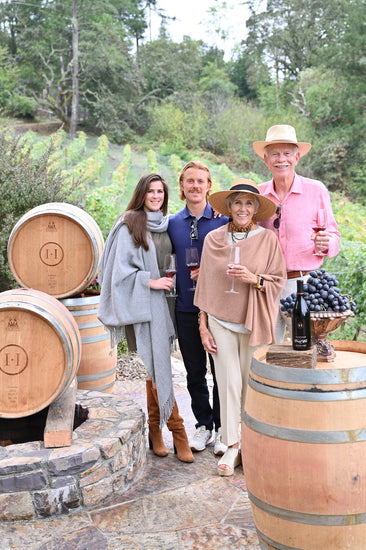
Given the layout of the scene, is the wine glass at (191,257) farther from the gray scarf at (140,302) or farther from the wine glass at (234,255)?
the wine glass at (234,255)

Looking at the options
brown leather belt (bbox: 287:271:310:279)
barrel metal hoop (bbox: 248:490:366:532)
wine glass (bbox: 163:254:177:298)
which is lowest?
barrel metal hoop (bbox: 248:490:366:532)

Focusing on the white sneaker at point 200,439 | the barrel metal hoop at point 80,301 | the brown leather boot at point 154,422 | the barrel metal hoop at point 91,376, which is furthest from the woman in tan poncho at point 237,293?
the barrel metal hoop at point 91,376

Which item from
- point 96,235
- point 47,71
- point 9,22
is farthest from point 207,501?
point 9,22

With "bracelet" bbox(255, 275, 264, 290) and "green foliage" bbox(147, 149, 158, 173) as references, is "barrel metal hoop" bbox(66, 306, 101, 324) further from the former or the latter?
Result: "green foliage" bbox(147, 149, 158, 173)

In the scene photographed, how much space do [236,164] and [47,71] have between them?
15.1 meters

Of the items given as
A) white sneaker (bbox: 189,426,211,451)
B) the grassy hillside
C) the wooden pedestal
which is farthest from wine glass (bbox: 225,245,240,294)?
the grassy hillside

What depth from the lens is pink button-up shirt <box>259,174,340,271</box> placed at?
3291mm

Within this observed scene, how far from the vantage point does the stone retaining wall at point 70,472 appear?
9.43ft

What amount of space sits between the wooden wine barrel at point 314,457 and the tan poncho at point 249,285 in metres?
1.04

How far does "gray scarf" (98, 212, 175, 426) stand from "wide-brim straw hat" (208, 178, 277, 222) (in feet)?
1.32

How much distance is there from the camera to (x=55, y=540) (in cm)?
272

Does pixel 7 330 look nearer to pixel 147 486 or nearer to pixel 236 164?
pixel 147 486

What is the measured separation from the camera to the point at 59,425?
122 inches

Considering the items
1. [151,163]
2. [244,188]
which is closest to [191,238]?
[244,188]
